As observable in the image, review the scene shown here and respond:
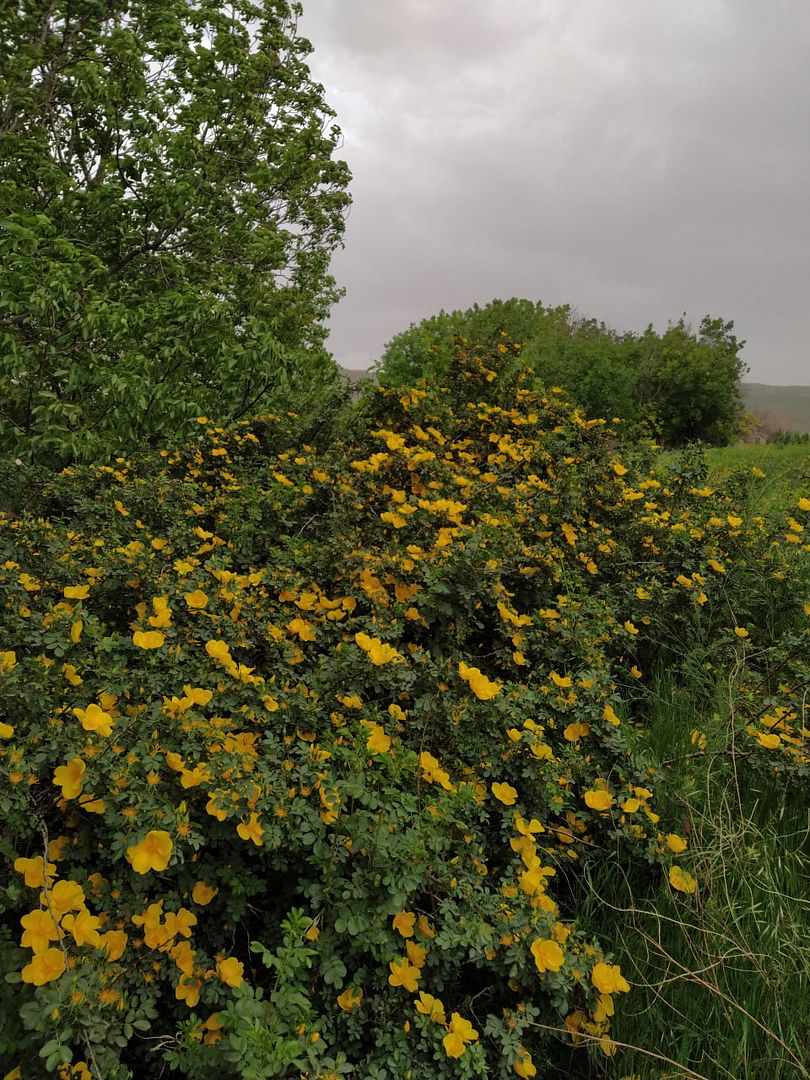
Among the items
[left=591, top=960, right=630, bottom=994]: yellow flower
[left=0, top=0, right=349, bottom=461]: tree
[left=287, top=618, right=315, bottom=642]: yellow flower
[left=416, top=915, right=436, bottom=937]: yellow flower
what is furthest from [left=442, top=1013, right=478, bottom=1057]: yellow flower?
[left=0, top=0, right=349, bottom=461]: tree

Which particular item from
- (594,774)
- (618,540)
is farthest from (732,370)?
(594,774)

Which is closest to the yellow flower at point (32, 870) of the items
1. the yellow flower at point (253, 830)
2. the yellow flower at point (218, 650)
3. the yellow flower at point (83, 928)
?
the yellow flower at point (83, 928)

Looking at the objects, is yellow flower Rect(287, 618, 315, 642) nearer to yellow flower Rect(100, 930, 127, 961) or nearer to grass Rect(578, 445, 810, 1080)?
yellow flower Rect(100, 930, 127, 961)

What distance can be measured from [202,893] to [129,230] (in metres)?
5.05

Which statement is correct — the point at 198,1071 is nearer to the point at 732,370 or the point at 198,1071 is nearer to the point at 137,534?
the point at 137,534

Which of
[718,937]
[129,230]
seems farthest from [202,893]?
[129,230]

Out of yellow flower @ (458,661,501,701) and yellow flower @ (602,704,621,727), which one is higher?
yellow flower @ (458,661,501,701)

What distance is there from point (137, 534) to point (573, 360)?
61.4ft

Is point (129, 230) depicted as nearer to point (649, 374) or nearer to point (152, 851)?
point (152, 851)

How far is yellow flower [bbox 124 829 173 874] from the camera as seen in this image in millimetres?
1177

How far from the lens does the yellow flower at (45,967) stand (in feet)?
3.37

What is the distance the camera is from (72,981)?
1.02 metres

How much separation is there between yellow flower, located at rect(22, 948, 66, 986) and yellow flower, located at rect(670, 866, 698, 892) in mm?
1403

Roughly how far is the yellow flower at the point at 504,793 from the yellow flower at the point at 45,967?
39.2 inches
